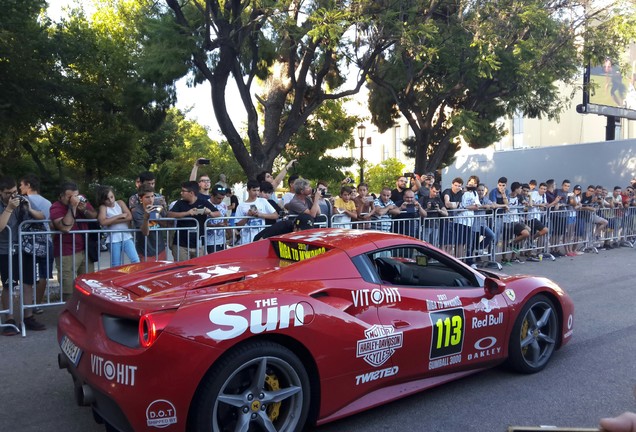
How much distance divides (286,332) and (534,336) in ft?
8.67

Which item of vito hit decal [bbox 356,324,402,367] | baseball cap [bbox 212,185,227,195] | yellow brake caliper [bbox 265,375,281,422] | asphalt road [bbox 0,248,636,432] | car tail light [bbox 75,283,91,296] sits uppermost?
baseball cap [bbox 212,185,227,195]

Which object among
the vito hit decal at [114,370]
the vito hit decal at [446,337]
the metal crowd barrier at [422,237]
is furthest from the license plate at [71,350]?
the metal crowd barrier at [422,237]

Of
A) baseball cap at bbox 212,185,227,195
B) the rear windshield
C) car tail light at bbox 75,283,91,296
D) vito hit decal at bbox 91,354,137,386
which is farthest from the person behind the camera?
baseball cap at bbox 212,185,227,195

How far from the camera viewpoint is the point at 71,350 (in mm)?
3375

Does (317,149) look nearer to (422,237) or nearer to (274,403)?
(422,237)

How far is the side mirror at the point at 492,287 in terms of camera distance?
4.44 m

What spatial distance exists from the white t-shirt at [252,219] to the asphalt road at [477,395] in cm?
269

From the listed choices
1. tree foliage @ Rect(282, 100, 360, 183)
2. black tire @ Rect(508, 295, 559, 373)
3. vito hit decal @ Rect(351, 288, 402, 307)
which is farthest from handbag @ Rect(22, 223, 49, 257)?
tree foliage @ Rect(282, 100, 360, 183)

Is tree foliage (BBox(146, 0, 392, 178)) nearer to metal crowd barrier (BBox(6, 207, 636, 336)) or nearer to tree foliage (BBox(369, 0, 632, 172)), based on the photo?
tree foliage (BBox(369, 0, 632, 172))

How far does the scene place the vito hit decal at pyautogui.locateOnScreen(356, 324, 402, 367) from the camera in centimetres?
356

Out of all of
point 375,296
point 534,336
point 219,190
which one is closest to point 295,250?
point 375,296

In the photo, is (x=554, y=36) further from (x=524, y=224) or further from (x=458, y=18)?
(x=524, y=224)

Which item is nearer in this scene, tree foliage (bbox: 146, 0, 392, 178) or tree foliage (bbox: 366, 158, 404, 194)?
tree foliage (bbox: 146, 0, 392, 178)

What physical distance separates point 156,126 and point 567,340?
1632 centimetres
